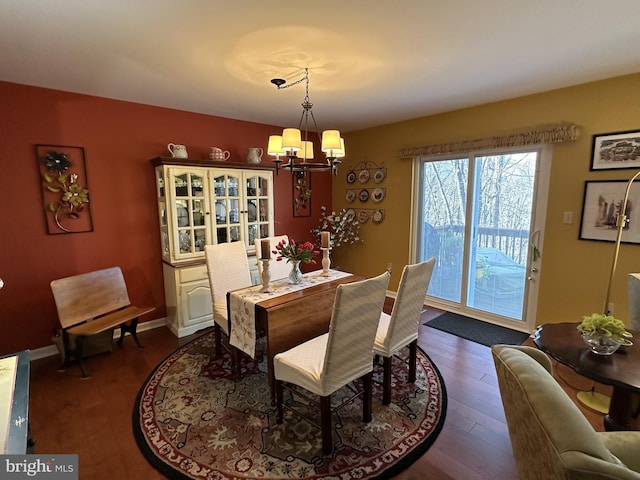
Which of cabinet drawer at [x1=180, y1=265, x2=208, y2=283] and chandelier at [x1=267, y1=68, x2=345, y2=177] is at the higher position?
chandelier at [x1=267, y1=68, x2=345, y2=177]

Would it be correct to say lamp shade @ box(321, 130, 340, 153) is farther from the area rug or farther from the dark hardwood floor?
the dark hardwood floor

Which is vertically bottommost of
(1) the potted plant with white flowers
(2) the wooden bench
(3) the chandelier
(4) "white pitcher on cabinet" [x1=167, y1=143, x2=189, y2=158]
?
(2) the wooden bench

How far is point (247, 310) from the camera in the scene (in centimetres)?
224

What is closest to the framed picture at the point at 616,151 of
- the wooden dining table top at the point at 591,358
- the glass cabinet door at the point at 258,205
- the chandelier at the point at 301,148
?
the wooden dining table top at the point at 591,358

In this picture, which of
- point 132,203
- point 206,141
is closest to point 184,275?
point 132,203

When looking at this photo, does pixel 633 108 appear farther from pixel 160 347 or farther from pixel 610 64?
pixel 160 347

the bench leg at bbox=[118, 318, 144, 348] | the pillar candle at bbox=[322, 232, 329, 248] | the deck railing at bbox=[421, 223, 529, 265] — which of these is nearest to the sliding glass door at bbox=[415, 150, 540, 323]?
the deck railing at bbox=[421, 223, 529, 265]

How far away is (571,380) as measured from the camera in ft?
8.06

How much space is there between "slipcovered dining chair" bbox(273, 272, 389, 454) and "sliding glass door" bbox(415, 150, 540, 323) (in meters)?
2.29

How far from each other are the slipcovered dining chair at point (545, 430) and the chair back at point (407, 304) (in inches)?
34.5

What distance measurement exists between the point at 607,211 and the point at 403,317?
2.16 meters

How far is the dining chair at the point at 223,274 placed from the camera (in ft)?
8.90

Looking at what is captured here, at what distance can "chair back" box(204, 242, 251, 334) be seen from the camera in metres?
2.71

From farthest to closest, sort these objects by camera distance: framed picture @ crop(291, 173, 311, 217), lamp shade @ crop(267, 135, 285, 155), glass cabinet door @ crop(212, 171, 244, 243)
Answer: framed picture @ crop(291, 173, 311, 217) < glass cabinet door @ crop(212, 171, 244, 243) < lamp shade @ crop(267, 135, 285, 155)
